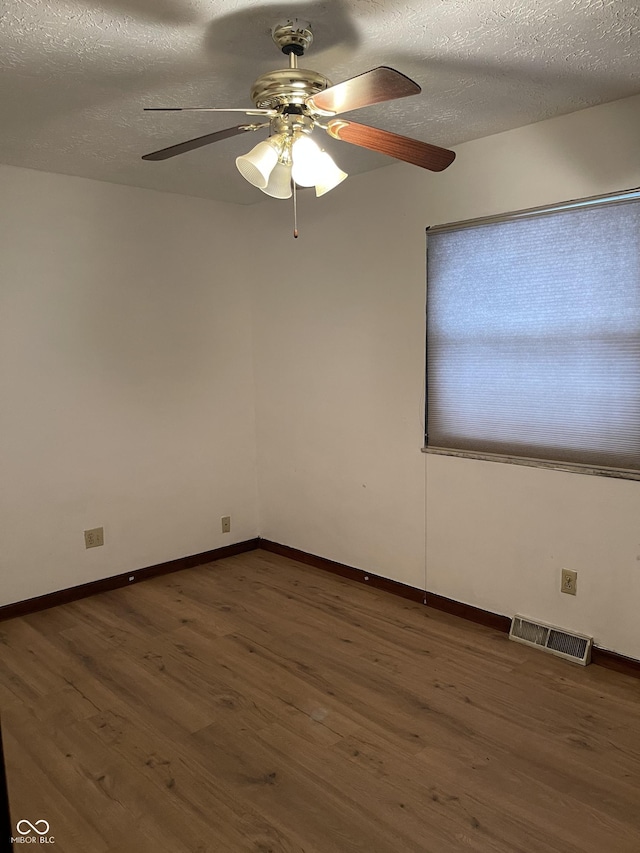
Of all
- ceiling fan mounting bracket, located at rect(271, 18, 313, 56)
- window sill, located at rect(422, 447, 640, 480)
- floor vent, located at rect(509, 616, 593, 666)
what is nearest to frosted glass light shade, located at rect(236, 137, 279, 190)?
ceiling fan mounting bracket, located at rect(271, 18, 313, 56)

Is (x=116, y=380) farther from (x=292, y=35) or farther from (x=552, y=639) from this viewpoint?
(x=552, y=639)

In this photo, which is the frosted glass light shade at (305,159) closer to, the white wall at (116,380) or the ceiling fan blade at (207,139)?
the ceiling fan blade at (207,139)

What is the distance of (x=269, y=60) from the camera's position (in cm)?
225

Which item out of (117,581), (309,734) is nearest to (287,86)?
(309,734)

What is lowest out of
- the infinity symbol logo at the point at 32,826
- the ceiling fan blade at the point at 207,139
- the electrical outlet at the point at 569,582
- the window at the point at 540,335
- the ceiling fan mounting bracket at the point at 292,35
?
the infinity symbol logo at the point at 32,826

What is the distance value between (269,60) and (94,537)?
2.78 meters

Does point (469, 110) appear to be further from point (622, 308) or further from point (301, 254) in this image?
point (301, 254)

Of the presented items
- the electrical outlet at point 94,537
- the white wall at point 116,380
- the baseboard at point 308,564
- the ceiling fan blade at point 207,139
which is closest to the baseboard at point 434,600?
the baseboard at point 308,564

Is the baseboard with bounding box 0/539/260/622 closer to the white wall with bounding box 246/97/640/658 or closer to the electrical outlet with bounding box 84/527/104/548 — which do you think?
the electrical outlet with bounding box 84/527/104/548

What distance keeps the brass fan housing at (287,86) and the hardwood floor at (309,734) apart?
88.4 inches

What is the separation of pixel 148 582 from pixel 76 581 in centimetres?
45

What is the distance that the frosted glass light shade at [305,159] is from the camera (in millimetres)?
2041

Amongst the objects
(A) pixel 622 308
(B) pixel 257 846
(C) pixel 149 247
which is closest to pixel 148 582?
(C) pixel 149 247

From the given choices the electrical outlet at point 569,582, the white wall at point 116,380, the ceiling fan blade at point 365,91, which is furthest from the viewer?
the white wall at point 116,380
